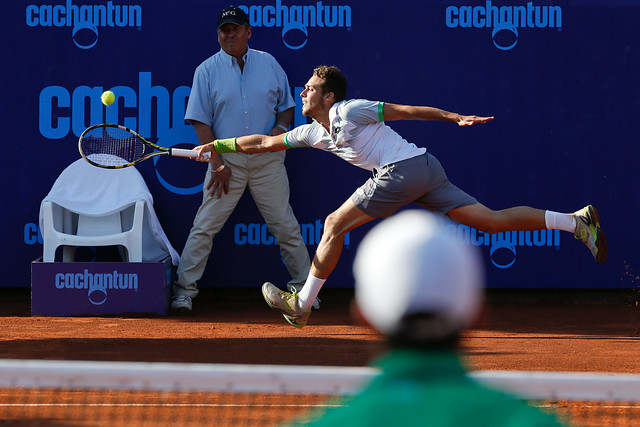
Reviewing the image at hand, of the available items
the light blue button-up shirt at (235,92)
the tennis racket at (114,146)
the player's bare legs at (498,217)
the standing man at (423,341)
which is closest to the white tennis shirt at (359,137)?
the player's bare legs at (498,217)

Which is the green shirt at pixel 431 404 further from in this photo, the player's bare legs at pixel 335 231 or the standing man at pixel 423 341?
the player's bare legs at pixel 335 231

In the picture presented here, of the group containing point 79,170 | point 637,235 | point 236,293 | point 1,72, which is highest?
point 1,72

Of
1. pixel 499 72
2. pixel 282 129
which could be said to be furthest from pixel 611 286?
pixel 282 129

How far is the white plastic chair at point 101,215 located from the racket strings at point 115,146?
498mm

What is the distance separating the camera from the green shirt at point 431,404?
106 cm

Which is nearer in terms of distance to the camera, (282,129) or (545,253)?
(282,129)

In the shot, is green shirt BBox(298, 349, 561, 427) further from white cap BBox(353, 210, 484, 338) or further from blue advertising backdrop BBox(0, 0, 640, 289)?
blue advertising backdrop BBox(0, 0, 640, 289)

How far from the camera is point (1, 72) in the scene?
680 cm

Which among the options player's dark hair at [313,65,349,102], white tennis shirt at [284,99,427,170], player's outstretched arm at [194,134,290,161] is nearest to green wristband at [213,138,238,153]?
player's outstretched arm at [194,134,290,161]

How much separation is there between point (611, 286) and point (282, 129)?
8.89 ft

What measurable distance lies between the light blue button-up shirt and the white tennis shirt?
58.1 inches

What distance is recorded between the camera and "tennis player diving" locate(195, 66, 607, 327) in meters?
4.95

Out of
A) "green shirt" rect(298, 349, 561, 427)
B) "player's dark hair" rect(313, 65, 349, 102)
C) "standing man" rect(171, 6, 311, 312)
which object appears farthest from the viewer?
"standing man" rect(171, 6, 311, 312)

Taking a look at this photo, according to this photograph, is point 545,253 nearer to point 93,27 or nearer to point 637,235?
point 637,235
